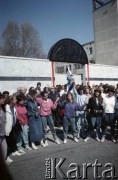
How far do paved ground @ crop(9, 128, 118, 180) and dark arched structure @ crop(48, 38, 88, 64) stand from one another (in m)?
9.73

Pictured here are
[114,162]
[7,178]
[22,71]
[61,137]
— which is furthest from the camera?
[22,71]

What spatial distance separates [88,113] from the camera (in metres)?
7.40

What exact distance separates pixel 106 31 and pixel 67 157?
1207 inches

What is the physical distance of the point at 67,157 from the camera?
5.48 m

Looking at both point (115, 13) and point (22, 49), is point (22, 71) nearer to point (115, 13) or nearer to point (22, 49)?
point (22, 49)

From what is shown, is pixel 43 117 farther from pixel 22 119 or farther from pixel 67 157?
pixel 67 157

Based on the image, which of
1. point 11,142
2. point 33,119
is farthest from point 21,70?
point 11,142

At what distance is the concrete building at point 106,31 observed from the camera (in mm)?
31556

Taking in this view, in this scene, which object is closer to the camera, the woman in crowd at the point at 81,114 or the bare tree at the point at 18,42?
the woman in crowd at the point at 81,114

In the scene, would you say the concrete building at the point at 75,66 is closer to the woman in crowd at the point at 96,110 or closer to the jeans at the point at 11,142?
the woman in crowd at the point at 96,110

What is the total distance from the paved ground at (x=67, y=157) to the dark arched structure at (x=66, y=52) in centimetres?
973

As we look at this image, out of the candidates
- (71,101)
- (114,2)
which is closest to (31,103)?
(71,101)

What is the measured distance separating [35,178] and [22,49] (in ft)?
97.0

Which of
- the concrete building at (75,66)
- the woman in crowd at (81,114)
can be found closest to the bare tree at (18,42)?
the concrete building at (75,66)
